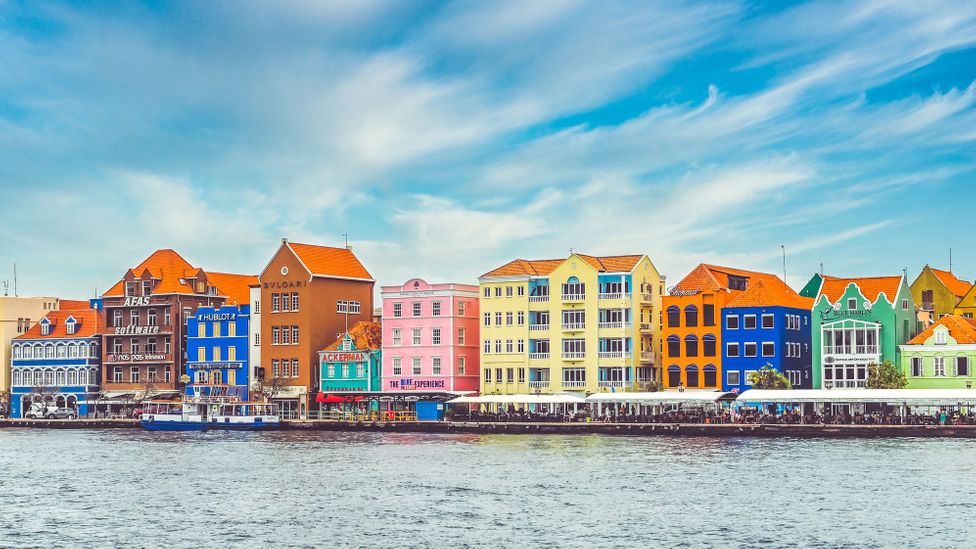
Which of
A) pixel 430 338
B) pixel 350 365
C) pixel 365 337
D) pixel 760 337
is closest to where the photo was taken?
pixel 760 337

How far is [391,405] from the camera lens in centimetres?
13575

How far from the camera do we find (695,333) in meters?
124

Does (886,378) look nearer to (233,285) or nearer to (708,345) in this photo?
(708,345)

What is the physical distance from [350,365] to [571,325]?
23809mm

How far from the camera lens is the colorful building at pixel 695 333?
123 meters

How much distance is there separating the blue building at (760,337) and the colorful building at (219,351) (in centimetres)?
5071

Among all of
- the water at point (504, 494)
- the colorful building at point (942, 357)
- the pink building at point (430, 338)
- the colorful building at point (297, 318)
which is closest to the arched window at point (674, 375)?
the colorful building at point (942, 357)

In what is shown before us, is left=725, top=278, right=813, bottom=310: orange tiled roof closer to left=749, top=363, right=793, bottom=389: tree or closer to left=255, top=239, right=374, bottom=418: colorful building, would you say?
left=749, top=363, right=793, bottom=389: tree

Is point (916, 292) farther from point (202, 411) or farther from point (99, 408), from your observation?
point (99, 408)

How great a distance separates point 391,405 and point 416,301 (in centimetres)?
1054

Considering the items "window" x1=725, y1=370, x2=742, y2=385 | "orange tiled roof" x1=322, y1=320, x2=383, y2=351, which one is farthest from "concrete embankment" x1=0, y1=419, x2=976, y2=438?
"window" x1=725, y1=370, x2=742, y2=385

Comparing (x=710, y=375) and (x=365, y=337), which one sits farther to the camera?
(x=365, y=337)

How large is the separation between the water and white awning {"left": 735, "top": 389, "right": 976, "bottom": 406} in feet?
15.1

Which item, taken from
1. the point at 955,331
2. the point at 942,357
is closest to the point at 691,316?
the point at 942,357
